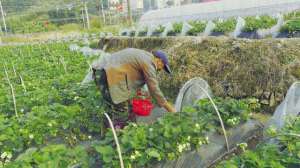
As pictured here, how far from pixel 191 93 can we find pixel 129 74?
1.13 metres

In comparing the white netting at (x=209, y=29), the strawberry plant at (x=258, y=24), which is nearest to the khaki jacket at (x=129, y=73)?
the strawberry plant at (x=258, y=24)

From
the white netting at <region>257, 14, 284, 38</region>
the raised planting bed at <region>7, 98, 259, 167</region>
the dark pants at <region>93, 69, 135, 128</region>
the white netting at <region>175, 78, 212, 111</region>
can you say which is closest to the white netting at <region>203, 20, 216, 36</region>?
the white netting at <region>257, 14, 284, 38</region>

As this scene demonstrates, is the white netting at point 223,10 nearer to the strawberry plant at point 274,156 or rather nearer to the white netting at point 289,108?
the white netting at point 289,108

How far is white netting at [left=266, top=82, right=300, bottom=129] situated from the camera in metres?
4.04

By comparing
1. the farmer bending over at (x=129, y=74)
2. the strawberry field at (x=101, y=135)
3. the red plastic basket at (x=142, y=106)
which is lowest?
the strawberry field at (x=101, y=135)

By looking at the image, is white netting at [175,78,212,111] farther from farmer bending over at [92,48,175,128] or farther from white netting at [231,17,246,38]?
white netting at [231,17,246,38]

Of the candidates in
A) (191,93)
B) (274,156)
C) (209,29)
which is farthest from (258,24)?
(274,156)

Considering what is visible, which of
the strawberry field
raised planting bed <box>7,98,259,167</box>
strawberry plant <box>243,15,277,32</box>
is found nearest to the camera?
the strawberry field

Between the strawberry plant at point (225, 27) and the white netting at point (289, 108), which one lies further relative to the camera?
the strawberry plant at point (225, 27)

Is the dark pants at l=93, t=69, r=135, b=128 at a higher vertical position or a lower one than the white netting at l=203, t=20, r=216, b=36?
lower

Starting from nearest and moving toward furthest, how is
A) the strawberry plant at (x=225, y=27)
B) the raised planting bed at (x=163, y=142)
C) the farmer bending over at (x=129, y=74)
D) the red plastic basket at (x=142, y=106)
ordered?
the raised planting bed at (x=163, y=142)
the farmer bending over at (x=129, y=74)
the red plastic basket at (x=142, y=106)
the strawberry plant at (x=225, y=27)

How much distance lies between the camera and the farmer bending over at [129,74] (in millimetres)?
4172

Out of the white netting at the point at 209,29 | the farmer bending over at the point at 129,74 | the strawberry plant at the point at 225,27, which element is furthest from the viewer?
the white netting at the point at 209,29

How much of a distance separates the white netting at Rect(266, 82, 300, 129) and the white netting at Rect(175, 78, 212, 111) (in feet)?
3.66
